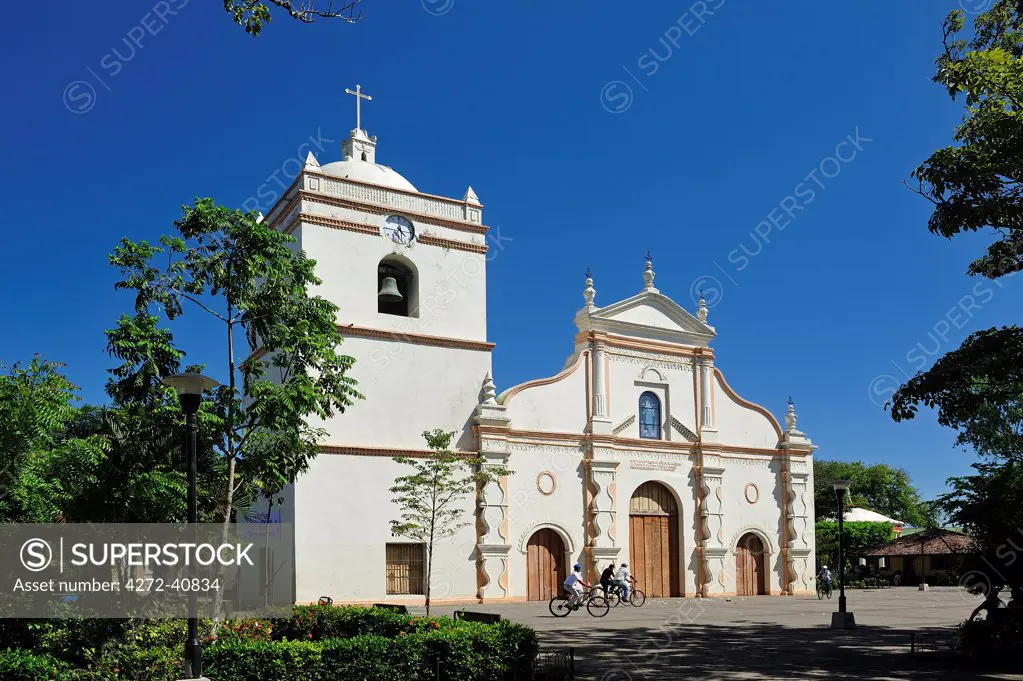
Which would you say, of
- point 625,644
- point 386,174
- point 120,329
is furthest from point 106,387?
point 386,174

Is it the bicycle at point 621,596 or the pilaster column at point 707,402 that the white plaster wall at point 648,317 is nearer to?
the pilaster column at point 707,402

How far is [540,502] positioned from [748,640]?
11.7 m

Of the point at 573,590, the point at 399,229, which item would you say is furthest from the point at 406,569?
the point at 399,229

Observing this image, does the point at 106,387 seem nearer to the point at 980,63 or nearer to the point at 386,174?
the point at 386,174

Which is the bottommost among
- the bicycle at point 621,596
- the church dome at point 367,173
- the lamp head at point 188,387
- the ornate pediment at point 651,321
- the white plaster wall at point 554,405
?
the bicycle at point 621,596

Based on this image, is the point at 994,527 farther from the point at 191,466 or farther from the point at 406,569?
the point at 406,569

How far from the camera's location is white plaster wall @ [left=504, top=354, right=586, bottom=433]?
2958cm

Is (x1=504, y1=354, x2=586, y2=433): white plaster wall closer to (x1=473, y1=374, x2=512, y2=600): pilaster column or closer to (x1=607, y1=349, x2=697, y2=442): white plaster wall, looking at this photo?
(x1=473, y1=374, x2=512, y2=600): pilaster column

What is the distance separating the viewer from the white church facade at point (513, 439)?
86.1 ft

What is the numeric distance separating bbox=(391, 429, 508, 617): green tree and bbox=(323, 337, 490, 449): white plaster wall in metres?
0.76

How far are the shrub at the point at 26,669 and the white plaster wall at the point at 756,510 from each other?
84.2 ft

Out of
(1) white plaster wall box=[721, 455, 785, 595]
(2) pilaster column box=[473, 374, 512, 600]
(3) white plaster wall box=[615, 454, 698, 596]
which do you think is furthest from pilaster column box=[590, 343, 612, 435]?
(1) white plaster wall box=[721, 455, 785, 595]

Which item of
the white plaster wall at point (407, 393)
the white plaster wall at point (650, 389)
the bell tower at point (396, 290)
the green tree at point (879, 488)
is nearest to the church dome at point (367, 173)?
the bell tower at point (396, 290)

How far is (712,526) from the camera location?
32562mm
